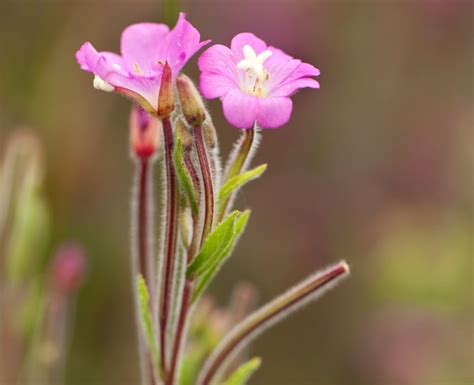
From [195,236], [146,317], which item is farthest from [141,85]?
[146,317]

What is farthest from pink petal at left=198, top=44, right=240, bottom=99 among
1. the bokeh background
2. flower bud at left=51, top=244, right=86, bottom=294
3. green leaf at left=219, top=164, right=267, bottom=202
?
the bokeh background

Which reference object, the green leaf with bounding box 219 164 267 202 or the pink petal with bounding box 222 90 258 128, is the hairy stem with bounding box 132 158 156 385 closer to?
the green leaf with bounding box 219 164 267 202

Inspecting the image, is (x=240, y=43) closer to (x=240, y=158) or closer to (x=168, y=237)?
(x=240, y=158)

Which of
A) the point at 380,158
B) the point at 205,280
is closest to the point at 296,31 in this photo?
the point at 380,158

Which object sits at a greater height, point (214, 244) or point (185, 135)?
point (185, 135)

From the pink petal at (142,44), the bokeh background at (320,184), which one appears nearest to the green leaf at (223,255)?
the pink petal at (142,44)

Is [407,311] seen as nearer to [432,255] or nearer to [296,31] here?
[432,255]
